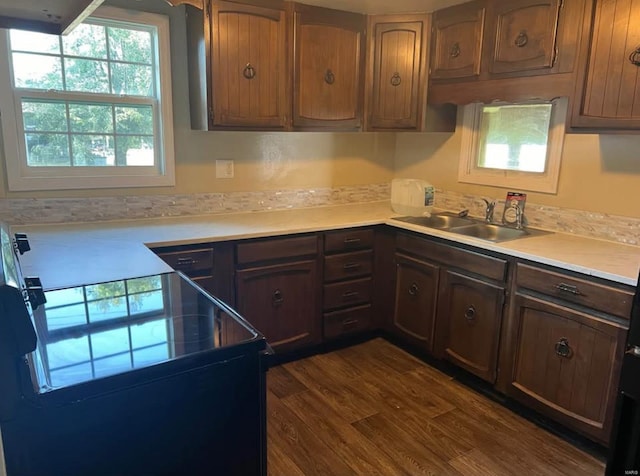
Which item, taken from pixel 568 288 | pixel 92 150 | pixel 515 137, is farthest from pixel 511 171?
pixel 92 150

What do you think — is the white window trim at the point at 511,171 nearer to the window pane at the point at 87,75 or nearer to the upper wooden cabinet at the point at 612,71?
the upper wooden cabinet at the point at 612,71

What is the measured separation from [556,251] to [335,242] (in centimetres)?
123

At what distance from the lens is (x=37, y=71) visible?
2.56 meters

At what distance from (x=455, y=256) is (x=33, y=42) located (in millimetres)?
2543

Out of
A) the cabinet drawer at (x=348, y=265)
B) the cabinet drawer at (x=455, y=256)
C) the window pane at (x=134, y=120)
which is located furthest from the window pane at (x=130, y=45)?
the cabinet drawer at (x=455, y=256)

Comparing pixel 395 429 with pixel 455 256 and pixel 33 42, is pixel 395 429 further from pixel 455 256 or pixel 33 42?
pixel 33 42

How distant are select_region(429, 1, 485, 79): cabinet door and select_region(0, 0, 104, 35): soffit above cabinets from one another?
2.27 metres

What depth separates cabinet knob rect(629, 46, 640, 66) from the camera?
6.83ft

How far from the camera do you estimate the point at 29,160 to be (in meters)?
2.59

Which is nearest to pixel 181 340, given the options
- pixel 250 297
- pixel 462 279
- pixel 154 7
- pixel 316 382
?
pixel 250 297

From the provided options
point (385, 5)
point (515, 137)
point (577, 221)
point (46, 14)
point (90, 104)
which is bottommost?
point (577, 221)

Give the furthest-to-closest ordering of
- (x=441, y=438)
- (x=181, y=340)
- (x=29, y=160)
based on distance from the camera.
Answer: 1. (x=29, y=160)
2. (x=441, y=438)
3. (x=181, y=340)

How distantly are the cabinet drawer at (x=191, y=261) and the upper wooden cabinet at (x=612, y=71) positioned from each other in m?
1.99

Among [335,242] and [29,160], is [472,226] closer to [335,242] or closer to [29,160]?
[335,242]
